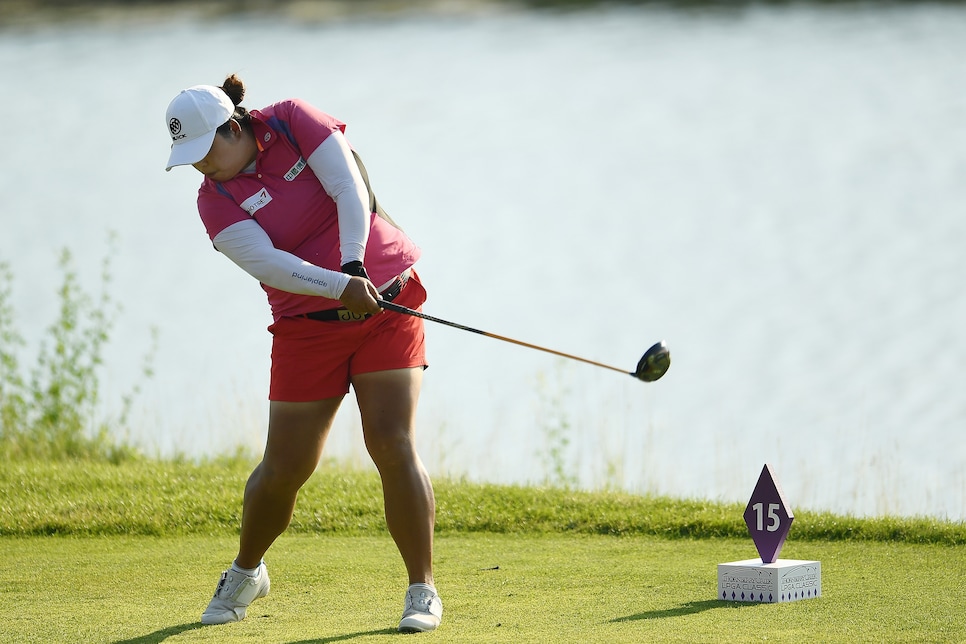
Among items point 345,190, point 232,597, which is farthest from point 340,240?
point 232,597

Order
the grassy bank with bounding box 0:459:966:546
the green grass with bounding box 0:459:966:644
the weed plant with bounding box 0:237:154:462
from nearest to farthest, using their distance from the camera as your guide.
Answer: the green grass with bounding box 0:459:966:644 < the grassy bank with bounding box 0:459:966:546 < the weed plant with bounding box 0:237:154:462

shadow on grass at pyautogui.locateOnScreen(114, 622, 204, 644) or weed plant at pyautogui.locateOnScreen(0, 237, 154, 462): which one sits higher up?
weed plant at pyautogui.locateOnScreen(0, 237, 154, 462)

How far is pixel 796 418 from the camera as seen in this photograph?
406 inches

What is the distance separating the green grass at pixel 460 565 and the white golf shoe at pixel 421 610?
5 cm

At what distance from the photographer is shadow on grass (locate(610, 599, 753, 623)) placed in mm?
3641

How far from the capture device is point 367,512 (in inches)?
211

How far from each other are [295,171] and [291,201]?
0.08 metres

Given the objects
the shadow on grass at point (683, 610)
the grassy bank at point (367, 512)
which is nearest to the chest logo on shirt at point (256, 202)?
the shadow on grass at point (683, 610)

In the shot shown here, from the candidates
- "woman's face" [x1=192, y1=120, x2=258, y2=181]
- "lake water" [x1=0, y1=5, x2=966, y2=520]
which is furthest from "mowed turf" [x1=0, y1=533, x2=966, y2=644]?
"lake water" [x1=0, y1=5, x2=966, y2=520]

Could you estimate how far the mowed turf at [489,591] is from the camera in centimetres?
353

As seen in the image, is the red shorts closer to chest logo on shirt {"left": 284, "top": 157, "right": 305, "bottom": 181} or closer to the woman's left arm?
the woman's left arm

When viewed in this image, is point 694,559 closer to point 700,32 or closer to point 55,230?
point 55,230

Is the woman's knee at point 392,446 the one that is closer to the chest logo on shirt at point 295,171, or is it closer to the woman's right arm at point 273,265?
the woman's right arm at point 273,265

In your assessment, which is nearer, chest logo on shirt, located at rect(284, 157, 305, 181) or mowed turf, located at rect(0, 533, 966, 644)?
mowed turf, located at rect(0, 533, 966, 644)
